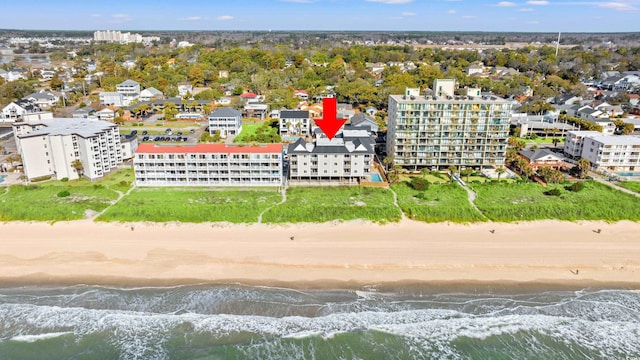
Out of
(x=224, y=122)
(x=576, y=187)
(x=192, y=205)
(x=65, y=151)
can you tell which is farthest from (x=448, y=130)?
(x=65, y=151)

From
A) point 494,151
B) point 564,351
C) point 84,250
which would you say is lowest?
point 564,351

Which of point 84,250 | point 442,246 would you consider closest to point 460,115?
point 442,246

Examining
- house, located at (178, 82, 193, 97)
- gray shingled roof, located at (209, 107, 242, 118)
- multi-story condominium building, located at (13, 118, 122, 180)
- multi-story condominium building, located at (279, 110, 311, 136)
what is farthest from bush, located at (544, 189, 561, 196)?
house, located at (178, 82, 193, 97)

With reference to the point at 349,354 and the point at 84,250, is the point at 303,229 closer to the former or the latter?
the point at 349,354

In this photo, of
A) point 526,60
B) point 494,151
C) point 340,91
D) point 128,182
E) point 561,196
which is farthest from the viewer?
point 526,60

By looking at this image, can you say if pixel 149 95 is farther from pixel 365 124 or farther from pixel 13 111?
pixel 365 124

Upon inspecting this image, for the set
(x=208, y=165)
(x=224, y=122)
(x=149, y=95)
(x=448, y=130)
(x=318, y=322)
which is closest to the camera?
(x=318, y=322)
